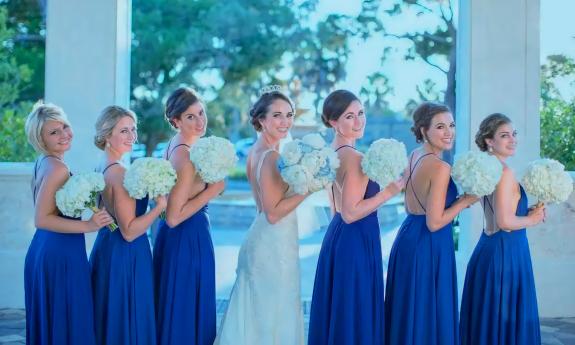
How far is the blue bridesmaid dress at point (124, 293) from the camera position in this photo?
157 inches

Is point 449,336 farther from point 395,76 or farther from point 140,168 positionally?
point 395,76

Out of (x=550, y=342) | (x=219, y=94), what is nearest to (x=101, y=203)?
(x=550, y=342)

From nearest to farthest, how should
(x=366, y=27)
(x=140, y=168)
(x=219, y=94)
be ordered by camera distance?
(x=140, y=168) → (x=366, y=27) → (x=219, y=94)

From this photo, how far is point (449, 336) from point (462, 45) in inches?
154

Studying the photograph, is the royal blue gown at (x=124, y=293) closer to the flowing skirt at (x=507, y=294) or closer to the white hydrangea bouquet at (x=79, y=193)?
the white hydrangea bouquet at (x=79, y=193)

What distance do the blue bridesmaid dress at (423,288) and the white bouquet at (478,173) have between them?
9.3 inches

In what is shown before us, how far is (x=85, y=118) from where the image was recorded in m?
6.80

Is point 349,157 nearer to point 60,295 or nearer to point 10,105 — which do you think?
point 60,295

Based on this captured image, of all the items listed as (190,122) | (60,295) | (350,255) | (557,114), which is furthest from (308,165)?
(557,114)

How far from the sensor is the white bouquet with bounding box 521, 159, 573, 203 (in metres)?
4.25

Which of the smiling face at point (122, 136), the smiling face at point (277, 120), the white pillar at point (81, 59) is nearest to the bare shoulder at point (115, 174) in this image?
the smiling face at point (122, 136)

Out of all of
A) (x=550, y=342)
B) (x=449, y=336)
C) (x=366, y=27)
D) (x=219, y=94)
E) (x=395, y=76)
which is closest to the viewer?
(x=449, y=336)

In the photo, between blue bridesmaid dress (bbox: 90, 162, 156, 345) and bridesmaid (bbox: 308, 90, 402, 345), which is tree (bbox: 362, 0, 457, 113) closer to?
bridesmaid (bbox: 308, 90, 402, 345)

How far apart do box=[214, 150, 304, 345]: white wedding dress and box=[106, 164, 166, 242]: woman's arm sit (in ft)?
2.12
